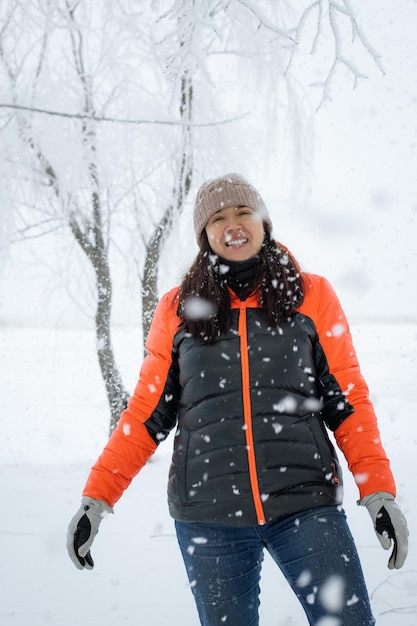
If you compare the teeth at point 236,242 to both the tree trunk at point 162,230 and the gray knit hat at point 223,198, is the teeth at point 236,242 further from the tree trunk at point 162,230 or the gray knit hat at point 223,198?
the tree trunk at point 162,230

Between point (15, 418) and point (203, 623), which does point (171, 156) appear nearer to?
point (203, 623)

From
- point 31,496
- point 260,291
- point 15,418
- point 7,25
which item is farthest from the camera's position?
point 15,418

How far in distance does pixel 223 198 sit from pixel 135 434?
92 centimetres

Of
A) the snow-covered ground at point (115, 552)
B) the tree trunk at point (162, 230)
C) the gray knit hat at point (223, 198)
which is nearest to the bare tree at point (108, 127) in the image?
the tree trunk at point (162, 230)

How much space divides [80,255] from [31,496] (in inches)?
110

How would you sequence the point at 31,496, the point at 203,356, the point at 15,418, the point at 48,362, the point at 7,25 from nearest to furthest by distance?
the point at 203,356, the point at 31,496, the point at 7,25, the point at 15,418, the point at 48,362

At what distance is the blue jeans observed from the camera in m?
1.28

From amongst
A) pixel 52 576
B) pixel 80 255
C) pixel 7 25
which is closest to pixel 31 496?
Result: pixel 52 576

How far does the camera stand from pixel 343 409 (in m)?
1.51

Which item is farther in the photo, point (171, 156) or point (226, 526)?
point (171, 156)

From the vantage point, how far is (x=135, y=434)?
1622mm

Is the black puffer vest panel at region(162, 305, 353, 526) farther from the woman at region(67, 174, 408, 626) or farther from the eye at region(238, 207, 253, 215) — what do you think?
the eye at region(238, 207, 253, 215)

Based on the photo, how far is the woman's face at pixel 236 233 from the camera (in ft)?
5.61

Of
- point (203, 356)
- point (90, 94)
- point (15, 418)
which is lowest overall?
point (203, 356)
